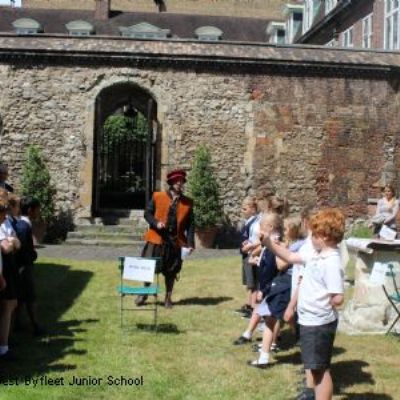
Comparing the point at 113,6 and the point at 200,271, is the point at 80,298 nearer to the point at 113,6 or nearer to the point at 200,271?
the point at 200,271

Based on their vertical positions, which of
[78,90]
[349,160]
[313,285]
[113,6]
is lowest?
[313,285]

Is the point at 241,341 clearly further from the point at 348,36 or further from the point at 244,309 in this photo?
the point at 348,36

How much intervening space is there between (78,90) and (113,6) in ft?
88.7

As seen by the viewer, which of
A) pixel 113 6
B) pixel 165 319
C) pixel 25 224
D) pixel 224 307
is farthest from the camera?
pixel 113 6

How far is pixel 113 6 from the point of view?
42562 mm

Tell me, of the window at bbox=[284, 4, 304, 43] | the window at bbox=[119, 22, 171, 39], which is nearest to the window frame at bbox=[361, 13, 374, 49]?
the window at bbox=[119, 22, 171, 39]

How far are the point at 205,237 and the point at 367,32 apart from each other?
11.5 m

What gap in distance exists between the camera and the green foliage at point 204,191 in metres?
16.9

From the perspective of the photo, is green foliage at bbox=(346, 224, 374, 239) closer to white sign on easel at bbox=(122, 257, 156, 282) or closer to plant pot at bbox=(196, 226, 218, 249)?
plant pot at bbox=(196, 226, 218, 249)

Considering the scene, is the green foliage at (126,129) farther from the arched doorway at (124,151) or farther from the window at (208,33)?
the window at (208,33)

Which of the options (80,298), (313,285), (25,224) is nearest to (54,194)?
(80,298)

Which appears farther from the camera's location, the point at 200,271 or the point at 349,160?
the point at 349,160

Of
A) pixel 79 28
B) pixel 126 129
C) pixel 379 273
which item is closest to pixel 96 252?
pixel 379 273

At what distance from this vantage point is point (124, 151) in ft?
83.7
